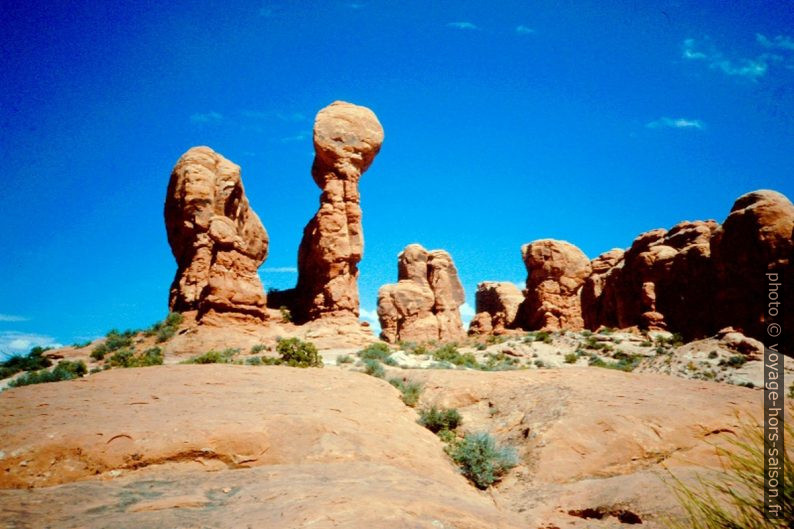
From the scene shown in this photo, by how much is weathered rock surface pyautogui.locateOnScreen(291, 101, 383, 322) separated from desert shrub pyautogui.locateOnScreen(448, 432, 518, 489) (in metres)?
24.0

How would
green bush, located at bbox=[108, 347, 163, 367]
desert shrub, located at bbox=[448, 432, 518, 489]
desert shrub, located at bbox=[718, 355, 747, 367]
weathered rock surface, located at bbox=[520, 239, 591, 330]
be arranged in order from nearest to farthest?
desert shrub, located at bbox=[448, 432, 518, 489] → green bush, located at bbox=[108, 347, 163, 367] → desert shrub, located at bbox=[718, 355, 747, 367] → weathered rock surface, located at bbox=[520, 239, 591, 330]

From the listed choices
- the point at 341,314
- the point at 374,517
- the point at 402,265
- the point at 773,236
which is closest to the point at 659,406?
the point at 374,517

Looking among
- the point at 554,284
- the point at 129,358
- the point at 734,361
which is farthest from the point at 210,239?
the point at 554,284

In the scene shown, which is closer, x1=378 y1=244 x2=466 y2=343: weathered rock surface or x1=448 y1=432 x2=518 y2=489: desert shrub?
x1=448 y1=432 x2=518 y2=489: desert shrub

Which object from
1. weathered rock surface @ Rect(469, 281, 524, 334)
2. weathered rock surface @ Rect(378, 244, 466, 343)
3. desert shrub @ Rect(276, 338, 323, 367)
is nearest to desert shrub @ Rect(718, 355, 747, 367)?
desert shrub @ Rect(276, 338, 323, 367)

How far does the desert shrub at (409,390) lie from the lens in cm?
1012

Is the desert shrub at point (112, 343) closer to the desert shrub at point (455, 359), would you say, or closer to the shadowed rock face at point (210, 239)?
the shadowed rock face at point (210, 239)

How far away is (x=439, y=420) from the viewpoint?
9188 millimetres

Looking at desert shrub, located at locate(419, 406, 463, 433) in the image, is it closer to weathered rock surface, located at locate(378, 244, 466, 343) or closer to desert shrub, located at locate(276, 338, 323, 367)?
desert shrub, located at locate(276, 338, 323, 367)

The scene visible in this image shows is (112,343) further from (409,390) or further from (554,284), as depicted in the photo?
(554,284)

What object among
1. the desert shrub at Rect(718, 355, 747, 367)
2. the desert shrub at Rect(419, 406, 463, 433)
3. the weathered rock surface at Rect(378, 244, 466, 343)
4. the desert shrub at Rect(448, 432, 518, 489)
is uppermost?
the weathered rock surface at Rect(378, 244, 466, 343)

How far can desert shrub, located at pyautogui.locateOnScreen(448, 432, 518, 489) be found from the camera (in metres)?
7.34

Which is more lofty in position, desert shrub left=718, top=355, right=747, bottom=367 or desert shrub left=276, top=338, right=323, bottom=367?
desert shrub left=718, top=355, right=747, bottom=367

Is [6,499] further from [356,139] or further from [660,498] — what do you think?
[356,139]
